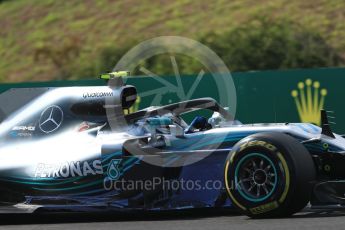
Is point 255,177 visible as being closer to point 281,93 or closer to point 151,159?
point 151,159

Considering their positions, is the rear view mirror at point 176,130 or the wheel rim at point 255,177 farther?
the rear view mirror at point 176,130

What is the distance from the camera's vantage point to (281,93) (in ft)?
47.6

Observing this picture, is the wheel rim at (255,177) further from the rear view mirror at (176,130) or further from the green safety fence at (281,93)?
the green safety fence at (281,93)

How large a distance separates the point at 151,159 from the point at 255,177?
3.68 feet

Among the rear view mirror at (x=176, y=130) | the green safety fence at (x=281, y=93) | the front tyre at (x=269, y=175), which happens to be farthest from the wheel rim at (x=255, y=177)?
the green safety fence at (x=281, y=93)

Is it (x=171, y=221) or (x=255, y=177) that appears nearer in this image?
(x=255, y=177)

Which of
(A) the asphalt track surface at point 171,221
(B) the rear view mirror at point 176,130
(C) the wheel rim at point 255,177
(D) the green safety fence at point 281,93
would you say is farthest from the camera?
(D) the green safety fence at point 281,93

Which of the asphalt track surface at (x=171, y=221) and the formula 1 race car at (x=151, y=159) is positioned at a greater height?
the formula 1 race car at (x=151, y=159)

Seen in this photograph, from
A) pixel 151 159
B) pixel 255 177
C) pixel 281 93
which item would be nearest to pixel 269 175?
pixel 255 177

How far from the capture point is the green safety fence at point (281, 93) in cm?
→ 1426

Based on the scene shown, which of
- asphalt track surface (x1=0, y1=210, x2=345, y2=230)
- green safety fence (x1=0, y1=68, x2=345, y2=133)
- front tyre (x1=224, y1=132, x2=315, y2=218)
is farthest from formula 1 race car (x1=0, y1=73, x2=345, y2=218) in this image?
green safety fence (x1=0, y1=68, x2=345, y2=133)

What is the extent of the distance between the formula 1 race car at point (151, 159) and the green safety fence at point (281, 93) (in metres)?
5.57

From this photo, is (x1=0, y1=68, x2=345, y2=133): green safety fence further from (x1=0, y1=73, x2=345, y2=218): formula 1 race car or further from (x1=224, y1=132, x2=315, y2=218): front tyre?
(x1=224, y1=132, x2=315, y2=218): front tyre

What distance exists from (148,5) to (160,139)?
2414 centimetres
